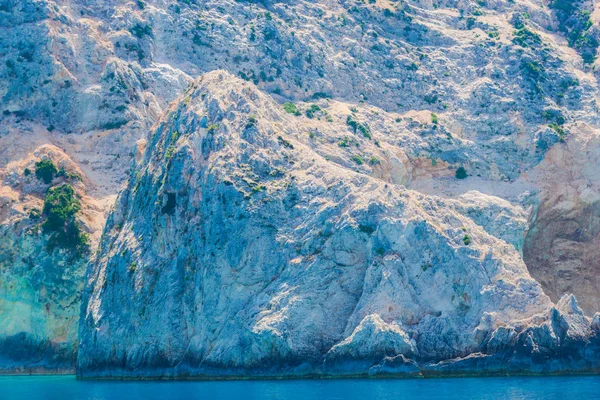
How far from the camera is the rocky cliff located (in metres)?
66.8

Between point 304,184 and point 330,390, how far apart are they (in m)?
18.0

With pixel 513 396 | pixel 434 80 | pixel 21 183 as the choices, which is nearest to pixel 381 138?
pixel 434 80

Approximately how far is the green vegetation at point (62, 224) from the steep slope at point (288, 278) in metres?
3.26

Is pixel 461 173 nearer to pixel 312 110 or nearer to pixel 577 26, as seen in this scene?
pixel 312 110

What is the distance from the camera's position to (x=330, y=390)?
2322 inches

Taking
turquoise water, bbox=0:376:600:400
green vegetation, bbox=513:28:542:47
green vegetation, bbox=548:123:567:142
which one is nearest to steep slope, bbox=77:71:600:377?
turquoise water, bbox=0:376:600:400

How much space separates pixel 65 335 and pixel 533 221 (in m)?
35.3

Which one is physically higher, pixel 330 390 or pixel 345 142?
pixel 330 390

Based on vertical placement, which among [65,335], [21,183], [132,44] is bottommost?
[65,335]

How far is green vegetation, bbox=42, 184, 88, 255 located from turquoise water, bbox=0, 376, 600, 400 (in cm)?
1425

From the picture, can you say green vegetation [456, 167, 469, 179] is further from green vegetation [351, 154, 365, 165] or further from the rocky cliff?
green vegetation [351, 154, 365, 165]

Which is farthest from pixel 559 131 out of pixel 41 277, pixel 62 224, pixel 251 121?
pixel 41 277

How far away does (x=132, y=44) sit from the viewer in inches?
3607

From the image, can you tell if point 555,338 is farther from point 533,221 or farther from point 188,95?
point 188,95
